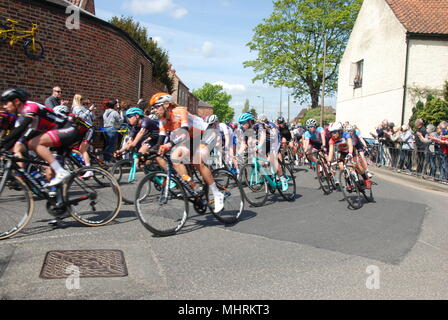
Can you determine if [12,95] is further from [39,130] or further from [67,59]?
[67,59]

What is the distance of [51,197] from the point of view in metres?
5.23

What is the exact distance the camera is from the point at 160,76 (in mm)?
25594

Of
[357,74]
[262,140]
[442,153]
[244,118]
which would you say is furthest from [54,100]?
[357,74]

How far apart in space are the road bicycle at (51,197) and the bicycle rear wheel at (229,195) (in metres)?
1.56

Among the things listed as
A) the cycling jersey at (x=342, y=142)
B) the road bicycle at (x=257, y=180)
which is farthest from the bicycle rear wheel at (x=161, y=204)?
the cycling jersey at (x=342, y=142)

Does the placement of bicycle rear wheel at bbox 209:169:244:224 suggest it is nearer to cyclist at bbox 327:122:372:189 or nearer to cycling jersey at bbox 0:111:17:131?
cyclist at bbox 327:122:372:189

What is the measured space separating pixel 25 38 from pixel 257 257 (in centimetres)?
990

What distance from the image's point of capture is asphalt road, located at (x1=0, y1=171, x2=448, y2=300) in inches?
142

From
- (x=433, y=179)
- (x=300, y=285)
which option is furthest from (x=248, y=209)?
(x=433, y=179)

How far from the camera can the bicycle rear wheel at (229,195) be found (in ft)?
20.4

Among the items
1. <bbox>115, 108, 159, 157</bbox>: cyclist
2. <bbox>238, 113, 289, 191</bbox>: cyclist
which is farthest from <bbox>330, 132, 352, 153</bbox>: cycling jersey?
<bbox>115, 108, 159, 157</bbox>: cyclist

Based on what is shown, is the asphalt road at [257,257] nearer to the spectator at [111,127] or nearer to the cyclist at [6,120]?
the cyclist at [6,120]

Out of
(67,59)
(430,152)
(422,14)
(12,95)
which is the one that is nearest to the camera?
(12,95)

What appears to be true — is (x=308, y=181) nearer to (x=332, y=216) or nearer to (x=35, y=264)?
(x=332, y=216)
